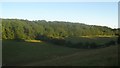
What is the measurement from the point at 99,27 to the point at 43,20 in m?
18.2

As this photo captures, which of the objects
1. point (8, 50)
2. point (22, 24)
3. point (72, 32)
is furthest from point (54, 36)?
point (8, 50)

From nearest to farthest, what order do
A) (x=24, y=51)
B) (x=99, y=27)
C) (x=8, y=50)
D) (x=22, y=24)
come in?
(x=8, y=50), (x=24, y=51), (x=99, y=27), (x=22, y=24)

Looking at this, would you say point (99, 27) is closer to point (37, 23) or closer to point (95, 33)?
point (95, 33)

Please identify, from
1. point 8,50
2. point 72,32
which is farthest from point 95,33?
point 8,50

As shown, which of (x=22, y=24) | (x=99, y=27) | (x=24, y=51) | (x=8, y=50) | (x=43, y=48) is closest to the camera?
(x=8, y=50)

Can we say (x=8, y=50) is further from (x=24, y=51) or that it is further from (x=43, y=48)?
(x=43, y=48)

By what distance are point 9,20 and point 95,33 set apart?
81.3ft

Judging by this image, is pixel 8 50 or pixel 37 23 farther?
pixel 37 23

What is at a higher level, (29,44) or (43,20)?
(43,20)

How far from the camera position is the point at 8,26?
61750mm

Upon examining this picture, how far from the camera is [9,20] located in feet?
213

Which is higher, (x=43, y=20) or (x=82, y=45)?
(x=43, y=20)

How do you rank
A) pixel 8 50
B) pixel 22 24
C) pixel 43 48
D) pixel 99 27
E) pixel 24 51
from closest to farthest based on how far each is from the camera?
pixel 8 50
pixel 24 51
pixel 43 48
pixel 99 27
pixel 22 24

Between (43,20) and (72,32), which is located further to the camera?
(43,20)
